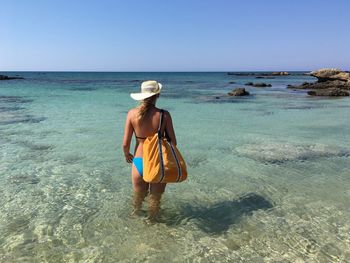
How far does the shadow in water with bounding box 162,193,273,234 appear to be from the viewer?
5347 mm

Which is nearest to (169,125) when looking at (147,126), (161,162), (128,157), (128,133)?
(147,126)

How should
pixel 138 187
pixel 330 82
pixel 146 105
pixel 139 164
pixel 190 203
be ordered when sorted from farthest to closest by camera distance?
1. pixel 330 82
2. pixel 190 203
3. pixel 138 187
4. pixel 139 164
5. pixel 146 105

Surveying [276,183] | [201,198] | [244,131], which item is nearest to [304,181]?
[276,183]

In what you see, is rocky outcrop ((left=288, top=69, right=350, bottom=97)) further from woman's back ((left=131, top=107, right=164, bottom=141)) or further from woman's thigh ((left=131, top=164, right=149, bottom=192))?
woman's back ((left=131, top=107, right=164, bottom=141))

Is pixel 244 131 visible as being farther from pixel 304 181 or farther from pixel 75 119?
pixel 75 119

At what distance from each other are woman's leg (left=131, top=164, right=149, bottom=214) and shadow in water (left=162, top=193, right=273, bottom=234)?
0.51 meters

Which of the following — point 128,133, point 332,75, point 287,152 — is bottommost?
point 287,152

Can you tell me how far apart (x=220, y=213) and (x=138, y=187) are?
5.14ft

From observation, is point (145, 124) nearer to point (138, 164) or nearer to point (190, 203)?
point (138, 164)

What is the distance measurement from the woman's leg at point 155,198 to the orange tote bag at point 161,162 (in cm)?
56

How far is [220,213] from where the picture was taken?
5.80m

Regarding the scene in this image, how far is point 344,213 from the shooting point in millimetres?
5789

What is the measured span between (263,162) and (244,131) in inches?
181

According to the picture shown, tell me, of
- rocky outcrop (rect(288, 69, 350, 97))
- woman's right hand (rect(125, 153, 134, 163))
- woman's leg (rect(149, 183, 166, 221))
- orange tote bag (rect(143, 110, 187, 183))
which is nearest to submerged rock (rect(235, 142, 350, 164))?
woman's leg (rect(149, 183, 166, 221))
